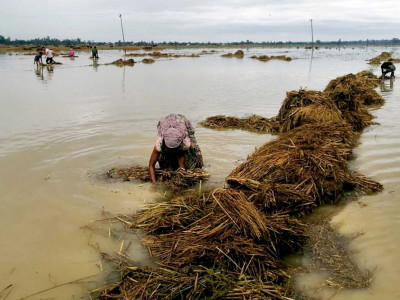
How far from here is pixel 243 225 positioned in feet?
11.3

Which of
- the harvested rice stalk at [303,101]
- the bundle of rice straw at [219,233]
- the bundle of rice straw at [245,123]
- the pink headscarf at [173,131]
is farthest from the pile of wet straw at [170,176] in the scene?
the harvested rice stalk at [303,101]

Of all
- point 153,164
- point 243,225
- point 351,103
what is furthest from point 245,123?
point 243,225

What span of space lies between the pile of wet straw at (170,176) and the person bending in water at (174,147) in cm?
14

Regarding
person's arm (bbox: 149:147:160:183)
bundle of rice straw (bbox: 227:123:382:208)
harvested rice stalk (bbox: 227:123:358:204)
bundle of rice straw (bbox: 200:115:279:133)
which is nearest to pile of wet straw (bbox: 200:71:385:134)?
bundle of rice straw (bbox: 200:115:279:133)

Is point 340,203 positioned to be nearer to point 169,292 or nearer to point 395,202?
point 395,202

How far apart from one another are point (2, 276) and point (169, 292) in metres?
1.56

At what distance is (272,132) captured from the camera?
8.14 metres

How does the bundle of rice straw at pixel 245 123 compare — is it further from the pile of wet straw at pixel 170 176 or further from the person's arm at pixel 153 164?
the person's arm at pixel 153 164

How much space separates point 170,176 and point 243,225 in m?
1.83

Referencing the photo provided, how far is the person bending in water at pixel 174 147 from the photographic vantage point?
4.72m

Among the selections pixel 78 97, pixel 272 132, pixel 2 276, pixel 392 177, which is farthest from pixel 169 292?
pixel 78 97

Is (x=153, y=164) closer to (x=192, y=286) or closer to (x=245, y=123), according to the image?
(x=192, y=286)

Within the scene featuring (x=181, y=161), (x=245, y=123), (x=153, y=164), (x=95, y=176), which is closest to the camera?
(x=153, y=164)

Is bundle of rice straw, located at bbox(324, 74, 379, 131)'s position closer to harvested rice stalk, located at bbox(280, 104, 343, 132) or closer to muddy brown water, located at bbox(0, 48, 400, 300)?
muddy brown water, located at bbox(0, 48, 400, 300)
